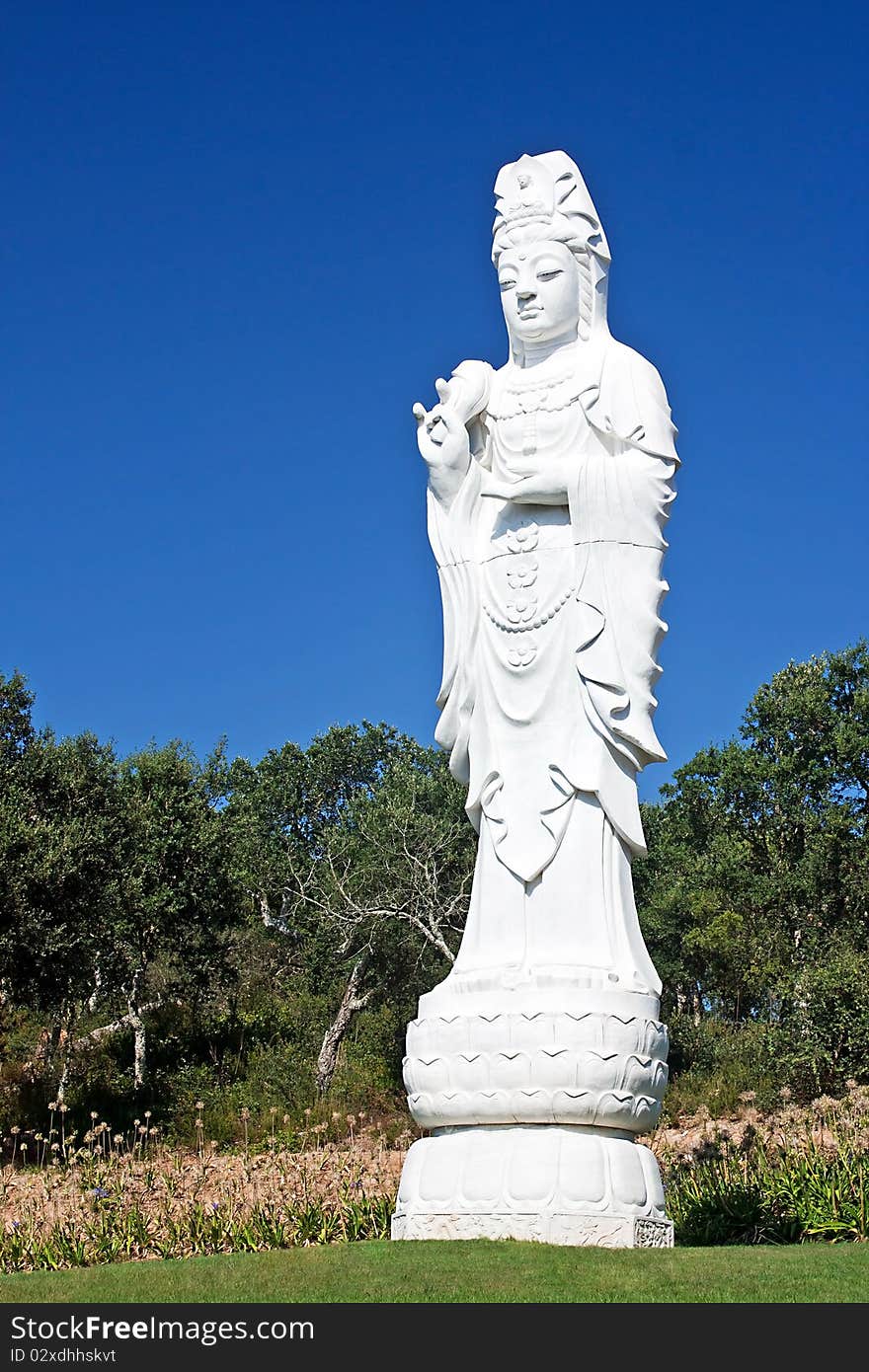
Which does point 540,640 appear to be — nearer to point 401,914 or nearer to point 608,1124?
point 608,1124

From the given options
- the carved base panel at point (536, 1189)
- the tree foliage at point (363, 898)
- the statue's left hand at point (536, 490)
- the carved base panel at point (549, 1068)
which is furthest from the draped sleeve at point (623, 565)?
the tree foliage at point (363, 898)

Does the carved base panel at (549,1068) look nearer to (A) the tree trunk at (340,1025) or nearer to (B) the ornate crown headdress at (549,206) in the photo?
(B) the ornate crown headdress at (549,206)

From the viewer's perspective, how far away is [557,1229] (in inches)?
357

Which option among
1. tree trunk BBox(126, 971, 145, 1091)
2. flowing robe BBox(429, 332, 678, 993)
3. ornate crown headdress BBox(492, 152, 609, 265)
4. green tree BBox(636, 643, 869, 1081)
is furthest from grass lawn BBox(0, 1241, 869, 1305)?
tree trunk BBox(126, 971, 145, 1091)

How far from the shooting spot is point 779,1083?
18.6 meters

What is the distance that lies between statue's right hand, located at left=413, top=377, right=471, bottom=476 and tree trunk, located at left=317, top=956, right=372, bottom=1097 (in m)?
13.2

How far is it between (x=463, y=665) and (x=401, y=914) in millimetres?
12142

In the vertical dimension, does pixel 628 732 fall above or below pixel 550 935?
above

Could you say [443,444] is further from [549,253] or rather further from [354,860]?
[354,860]

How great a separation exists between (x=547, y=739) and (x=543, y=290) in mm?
3425

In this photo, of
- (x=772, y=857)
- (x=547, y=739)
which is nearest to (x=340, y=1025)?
(x=772, y=857)

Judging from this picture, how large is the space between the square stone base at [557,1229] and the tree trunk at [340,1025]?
13.1m
